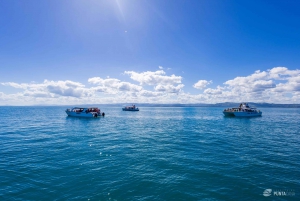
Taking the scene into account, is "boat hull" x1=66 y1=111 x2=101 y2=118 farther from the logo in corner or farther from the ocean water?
the logo in corner

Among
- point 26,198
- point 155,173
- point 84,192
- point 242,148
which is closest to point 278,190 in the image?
point 155,173

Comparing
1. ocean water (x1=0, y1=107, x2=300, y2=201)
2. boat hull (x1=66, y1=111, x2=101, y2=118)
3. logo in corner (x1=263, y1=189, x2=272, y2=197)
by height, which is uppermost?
boat hull (x1=66, y1=111, x2=101, y2=118)

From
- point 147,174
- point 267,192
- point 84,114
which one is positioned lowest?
point 267,192

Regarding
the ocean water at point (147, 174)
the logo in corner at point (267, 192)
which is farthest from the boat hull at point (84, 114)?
the logo in corner at point (267, 192)

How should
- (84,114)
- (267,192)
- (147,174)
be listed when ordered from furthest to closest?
(84,114)
(147,174)
(267,192)

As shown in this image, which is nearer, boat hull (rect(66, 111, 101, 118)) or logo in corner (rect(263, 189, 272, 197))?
logo in corner (rect(263, 189, 272, 197))

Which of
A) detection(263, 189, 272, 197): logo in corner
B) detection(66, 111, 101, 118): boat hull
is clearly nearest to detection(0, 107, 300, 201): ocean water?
detection(263, 189, 272, 197): logo in corner

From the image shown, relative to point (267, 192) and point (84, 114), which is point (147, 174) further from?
point (84, 114)

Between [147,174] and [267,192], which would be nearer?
[267,192]

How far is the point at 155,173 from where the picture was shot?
15445mm

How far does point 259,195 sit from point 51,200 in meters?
16.2

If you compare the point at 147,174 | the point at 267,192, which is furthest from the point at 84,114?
the point at 267,192

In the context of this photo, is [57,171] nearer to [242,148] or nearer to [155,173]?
[155,173]

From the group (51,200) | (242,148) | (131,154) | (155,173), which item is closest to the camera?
(51,200)
